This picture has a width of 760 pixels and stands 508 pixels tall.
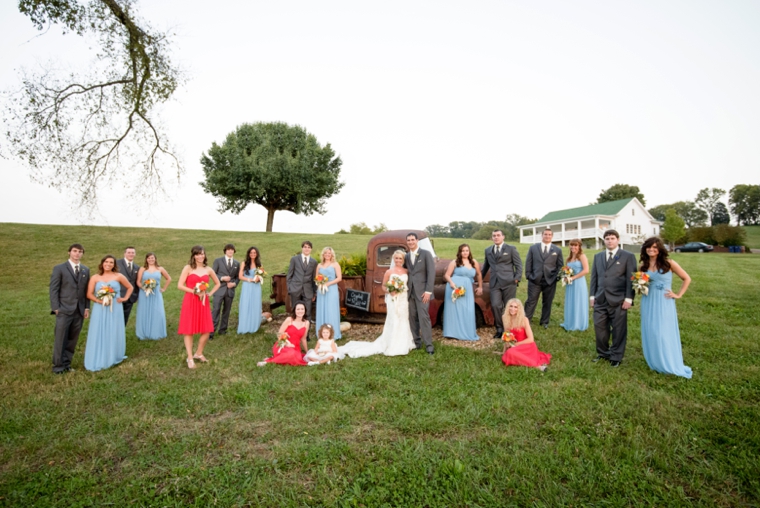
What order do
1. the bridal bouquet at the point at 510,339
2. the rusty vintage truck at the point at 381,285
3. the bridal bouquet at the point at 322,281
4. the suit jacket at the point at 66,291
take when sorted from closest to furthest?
1. the bridal bouquet at the point at 510,339
2. the suit jacket at the point at 66,291
3. the bridal bouquet at the point at 322,281
4. the rusty vintage truck at the point at 381,285

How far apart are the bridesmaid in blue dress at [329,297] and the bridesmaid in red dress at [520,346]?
3.81 metres

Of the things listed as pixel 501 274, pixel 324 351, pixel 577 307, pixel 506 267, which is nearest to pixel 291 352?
pixel 324 351

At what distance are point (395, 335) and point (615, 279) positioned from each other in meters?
4.04

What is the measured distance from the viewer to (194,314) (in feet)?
24.4

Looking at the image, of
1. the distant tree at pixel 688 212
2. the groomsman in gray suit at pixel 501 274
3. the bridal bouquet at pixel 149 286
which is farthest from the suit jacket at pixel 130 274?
the distant tree at pixel 688 212

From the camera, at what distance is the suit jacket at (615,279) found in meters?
6.76

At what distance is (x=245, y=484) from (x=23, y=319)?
13.6m

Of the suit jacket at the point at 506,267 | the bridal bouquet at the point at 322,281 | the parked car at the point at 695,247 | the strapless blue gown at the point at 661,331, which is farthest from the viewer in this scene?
the parked car at the point at 695,247

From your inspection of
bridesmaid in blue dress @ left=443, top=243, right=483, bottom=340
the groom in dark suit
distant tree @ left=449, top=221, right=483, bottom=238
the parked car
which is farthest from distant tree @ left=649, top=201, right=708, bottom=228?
the groom in dark suit

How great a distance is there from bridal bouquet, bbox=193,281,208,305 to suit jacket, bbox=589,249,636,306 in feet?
21.9

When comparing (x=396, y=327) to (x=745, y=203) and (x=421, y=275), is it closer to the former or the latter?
(x=421, y=275)

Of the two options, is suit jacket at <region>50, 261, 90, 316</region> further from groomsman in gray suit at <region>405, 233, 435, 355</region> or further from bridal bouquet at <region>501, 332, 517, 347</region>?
bridal bouquet at <region>501, 332, 517, 347</region>

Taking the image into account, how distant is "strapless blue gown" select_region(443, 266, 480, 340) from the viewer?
9023 millimetres

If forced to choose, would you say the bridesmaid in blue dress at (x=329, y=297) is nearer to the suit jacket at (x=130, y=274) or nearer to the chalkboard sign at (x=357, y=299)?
the chalkboard sign at (x=357, y=299)
